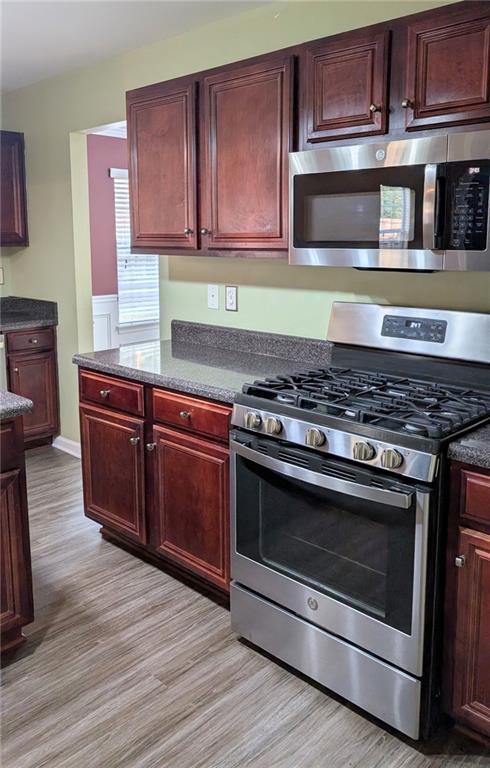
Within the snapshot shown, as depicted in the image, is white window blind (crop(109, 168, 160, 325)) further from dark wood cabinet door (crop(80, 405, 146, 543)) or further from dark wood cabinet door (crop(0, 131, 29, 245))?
dark wood cabinet door (crop(80, 405, 146, 543))

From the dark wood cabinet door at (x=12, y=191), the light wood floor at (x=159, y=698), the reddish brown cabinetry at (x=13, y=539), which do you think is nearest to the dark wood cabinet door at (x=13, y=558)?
the reddish brown cabinetry at (x=13, y=539)

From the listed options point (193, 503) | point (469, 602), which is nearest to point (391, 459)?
point (469, 602)

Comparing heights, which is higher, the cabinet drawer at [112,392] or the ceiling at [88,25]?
the ceiling at [88,25]

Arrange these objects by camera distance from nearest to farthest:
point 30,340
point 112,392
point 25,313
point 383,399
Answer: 1. point 383,399
2. point 112,392
3. point 30,340
4. point 25,313

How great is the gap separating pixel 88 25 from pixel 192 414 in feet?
6.21

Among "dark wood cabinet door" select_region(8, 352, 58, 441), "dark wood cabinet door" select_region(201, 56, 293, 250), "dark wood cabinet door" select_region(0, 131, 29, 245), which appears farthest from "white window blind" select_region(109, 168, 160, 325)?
"dark wood cabinet door" select_region(201, 56, 293, 250)

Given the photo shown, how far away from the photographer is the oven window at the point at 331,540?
1.84 meters

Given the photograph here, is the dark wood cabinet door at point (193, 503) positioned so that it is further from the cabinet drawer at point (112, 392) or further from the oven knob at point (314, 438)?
the oven knob at point (314, 438)

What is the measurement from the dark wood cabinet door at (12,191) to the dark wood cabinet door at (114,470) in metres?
2.00

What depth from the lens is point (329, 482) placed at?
1.93 m

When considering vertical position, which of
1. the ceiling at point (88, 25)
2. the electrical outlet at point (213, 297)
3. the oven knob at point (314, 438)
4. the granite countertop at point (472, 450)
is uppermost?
the ceiling at point (88, 25)

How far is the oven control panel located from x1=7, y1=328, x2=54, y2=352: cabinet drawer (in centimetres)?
266

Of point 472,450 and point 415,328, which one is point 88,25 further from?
point 472,450

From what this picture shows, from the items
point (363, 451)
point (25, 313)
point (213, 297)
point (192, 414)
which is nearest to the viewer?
point (363, 451)
